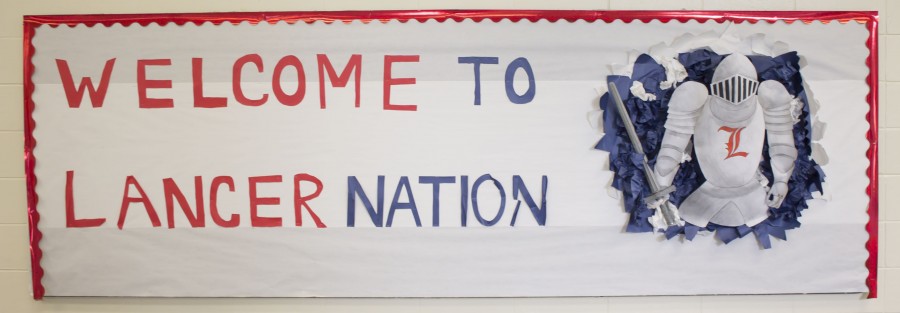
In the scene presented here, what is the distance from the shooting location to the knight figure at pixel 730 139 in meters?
1.57

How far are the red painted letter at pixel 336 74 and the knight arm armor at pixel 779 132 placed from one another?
43.5 inches

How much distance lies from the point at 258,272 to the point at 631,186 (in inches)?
41.7

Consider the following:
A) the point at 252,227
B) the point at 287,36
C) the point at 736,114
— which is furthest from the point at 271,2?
the point at 736,114

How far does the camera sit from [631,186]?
1569mm

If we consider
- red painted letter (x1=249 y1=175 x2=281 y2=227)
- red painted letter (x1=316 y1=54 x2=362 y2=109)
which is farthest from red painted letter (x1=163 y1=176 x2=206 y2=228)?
red painted letter (x1=316 y1=54 x2=362 y2=109)

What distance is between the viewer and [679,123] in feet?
5.19

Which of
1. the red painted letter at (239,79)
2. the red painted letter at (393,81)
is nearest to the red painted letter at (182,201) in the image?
the red painted letter at (239,79)

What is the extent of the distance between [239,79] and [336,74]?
269 mm

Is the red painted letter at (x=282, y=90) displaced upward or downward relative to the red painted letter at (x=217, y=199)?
upward

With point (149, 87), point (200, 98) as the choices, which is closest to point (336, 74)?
point (200, 98)

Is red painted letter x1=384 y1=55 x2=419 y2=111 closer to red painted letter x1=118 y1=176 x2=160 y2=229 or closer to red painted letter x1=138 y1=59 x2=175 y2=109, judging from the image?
red painted letter x1=138 y1=59 x2=175 y2=109

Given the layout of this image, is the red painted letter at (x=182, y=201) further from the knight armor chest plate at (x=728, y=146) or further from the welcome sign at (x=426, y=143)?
the knight armor chest plate at (x=728, y=146)

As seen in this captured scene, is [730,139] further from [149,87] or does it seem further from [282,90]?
[149,87]

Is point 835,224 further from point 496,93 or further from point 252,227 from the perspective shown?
point 252,227
